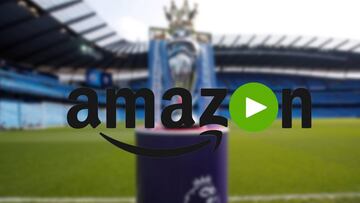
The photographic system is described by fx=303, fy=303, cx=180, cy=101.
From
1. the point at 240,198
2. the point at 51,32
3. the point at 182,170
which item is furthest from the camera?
the point at 51,32

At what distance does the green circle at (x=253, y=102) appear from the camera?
9.11 ft

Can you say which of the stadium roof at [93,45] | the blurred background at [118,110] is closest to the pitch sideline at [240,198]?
the blurred background at [118,110]

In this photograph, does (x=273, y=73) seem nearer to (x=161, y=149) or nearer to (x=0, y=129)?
(x=0, y=129)

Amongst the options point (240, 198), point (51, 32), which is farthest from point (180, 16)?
point (51, 32)

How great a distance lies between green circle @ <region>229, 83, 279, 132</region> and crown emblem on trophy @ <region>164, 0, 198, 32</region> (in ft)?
4.29

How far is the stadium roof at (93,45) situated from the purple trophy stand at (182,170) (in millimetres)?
23118

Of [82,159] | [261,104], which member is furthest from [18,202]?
[82,159]

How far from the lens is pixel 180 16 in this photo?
3750 millimetres

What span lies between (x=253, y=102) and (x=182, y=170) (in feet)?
4.33

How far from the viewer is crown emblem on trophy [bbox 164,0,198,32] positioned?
375 cm

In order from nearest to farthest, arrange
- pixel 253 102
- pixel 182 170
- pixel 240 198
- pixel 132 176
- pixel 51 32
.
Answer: pixel 182 170
pixel 253 102
pixel 240 198
pixel 132 176
pixel 51 32

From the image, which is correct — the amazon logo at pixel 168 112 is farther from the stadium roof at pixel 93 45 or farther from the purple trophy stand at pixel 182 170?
the stadium roof at pixel 93 45

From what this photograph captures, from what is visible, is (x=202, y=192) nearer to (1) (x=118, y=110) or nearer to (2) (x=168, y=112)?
(2) (x=168, y=112)

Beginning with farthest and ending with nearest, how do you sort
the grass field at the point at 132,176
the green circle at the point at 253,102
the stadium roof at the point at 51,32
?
the stadium roof at the point at 51,32 < the grass field at the point at 132,176 < the green circle at the point at 253,102
